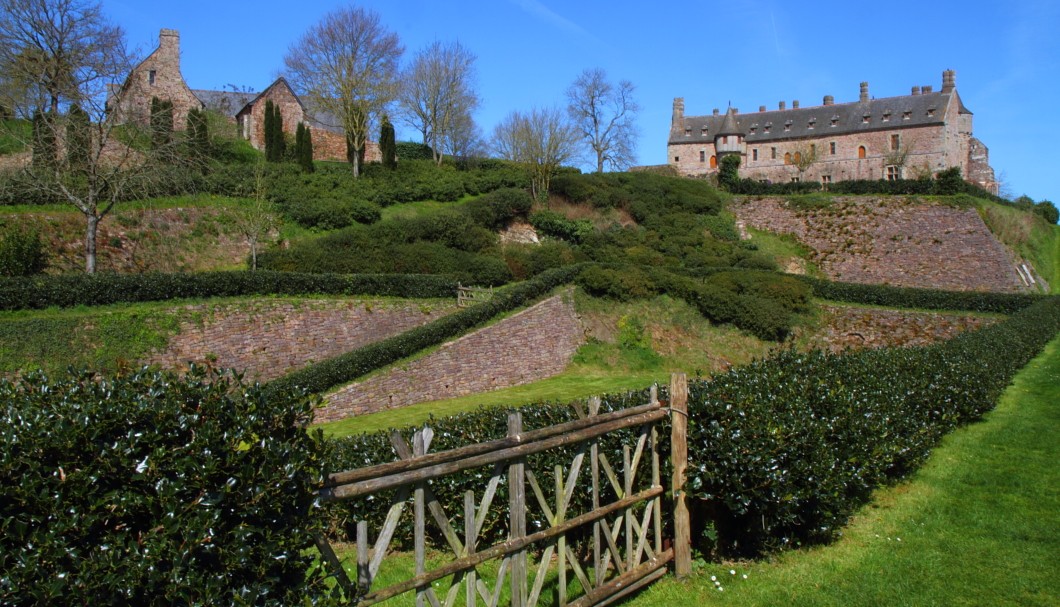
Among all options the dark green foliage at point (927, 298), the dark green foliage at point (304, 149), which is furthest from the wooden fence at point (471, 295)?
the dark green foliage at point (304, 149)

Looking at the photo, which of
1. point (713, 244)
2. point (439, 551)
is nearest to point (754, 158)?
point (713, 244)

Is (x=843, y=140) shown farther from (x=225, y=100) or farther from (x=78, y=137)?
(x=78, y=137)

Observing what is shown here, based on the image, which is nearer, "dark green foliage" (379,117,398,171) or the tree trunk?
the tree trunk

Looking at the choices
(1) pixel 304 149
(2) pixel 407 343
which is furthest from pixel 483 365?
(1) pixel 304 149

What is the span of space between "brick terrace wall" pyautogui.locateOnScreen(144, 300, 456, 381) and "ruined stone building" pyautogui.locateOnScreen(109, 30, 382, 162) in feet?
59.3

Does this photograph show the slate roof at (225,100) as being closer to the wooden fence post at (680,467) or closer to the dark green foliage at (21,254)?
the dark green foliage at (21,254)

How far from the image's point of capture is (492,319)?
869 inches

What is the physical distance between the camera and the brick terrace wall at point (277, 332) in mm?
18141

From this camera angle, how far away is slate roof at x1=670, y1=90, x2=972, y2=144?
4900cm

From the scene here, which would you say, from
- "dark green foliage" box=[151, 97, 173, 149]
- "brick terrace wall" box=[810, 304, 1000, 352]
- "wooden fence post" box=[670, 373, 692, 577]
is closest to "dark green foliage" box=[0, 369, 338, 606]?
"wooden fence post" box=[670, 373, 692, 577]

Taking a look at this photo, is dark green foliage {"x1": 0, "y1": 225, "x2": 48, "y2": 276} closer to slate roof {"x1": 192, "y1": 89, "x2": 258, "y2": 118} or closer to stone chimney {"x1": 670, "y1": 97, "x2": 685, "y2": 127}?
slate roof {"x1": 192, "y1": 89, "x2": 258, "y2": 118}

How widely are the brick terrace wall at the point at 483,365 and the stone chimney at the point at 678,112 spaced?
3769cm

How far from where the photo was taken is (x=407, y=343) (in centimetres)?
1930

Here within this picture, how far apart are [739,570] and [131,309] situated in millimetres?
16099
